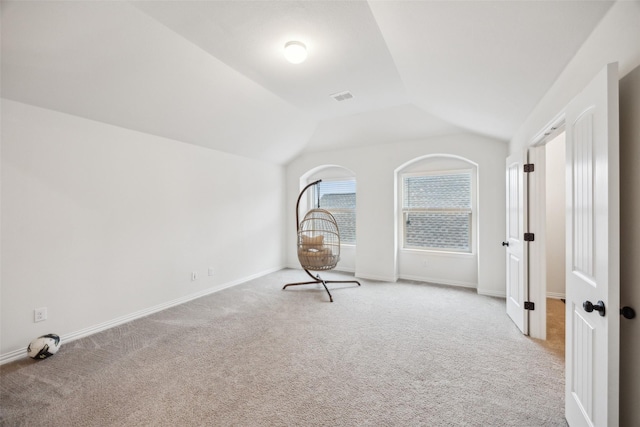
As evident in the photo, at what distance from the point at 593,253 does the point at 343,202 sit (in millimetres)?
4322

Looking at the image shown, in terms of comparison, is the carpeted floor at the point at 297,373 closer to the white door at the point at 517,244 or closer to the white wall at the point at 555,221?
the white door at the point at 517,244

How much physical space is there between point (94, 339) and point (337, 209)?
4.15 meters

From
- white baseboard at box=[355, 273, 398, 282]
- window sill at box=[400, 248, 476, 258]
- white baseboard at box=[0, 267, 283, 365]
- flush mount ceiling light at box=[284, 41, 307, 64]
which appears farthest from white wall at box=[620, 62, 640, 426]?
white baseboard at box=[0, 267, 283, 365]

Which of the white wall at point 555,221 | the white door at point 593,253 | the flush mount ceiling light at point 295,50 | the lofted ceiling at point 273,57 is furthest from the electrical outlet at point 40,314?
the white wall at point 555,221

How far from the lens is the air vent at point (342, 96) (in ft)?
11.2

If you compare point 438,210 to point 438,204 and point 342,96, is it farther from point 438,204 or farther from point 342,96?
point 342,96

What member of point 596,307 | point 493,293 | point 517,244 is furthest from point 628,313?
point 493,293

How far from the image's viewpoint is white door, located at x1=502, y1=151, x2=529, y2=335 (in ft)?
8.55

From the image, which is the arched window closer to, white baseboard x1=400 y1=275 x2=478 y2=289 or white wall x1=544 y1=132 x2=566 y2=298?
white baseboard x1=400 y1=275 x2=478 y2=289

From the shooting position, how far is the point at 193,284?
147 inches

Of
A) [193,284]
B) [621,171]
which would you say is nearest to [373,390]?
[621,171]

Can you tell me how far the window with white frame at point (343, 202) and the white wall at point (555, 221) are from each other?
3.08 meters

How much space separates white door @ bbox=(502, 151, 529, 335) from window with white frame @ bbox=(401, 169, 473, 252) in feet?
3.95

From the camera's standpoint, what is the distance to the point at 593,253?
124 centimetres
